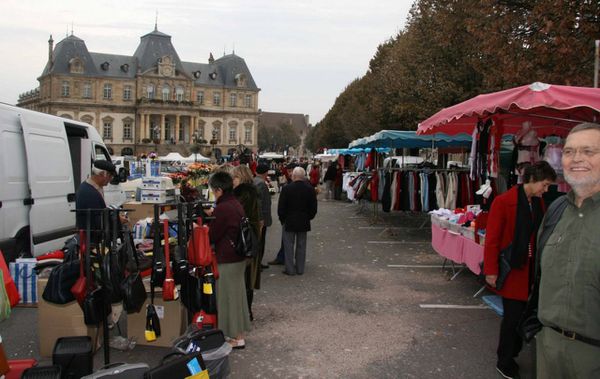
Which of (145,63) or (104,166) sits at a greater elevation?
(145,63)

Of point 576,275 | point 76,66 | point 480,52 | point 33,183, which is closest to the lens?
point 576,275

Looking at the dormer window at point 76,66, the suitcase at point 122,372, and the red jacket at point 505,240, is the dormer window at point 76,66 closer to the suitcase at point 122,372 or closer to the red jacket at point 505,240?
the suitcase at point 122,372

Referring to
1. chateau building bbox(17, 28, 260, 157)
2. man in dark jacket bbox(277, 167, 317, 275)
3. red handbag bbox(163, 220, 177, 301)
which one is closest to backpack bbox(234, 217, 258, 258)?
red handbag bbox(163, 220, 177, 301)

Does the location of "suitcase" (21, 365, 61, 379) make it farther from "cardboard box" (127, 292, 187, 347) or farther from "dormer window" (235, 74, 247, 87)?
"dormer window" (235, 74, 247, 87)

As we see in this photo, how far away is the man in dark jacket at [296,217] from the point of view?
7.95m

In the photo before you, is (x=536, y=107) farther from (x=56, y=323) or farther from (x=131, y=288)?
(x=56, y=323)

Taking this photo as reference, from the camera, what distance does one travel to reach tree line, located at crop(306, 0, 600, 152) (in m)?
9.61

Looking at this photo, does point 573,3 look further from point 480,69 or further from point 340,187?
point 340,187

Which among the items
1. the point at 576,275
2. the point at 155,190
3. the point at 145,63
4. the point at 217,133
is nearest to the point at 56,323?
the point at 155,190

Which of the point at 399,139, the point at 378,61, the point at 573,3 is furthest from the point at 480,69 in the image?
the point at 378,61

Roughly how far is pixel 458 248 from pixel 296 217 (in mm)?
2542

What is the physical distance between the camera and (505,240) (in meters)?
4.23

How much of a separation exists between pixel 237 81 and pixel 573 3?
85.2m

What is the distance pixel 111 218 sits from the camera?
420 centimetres
